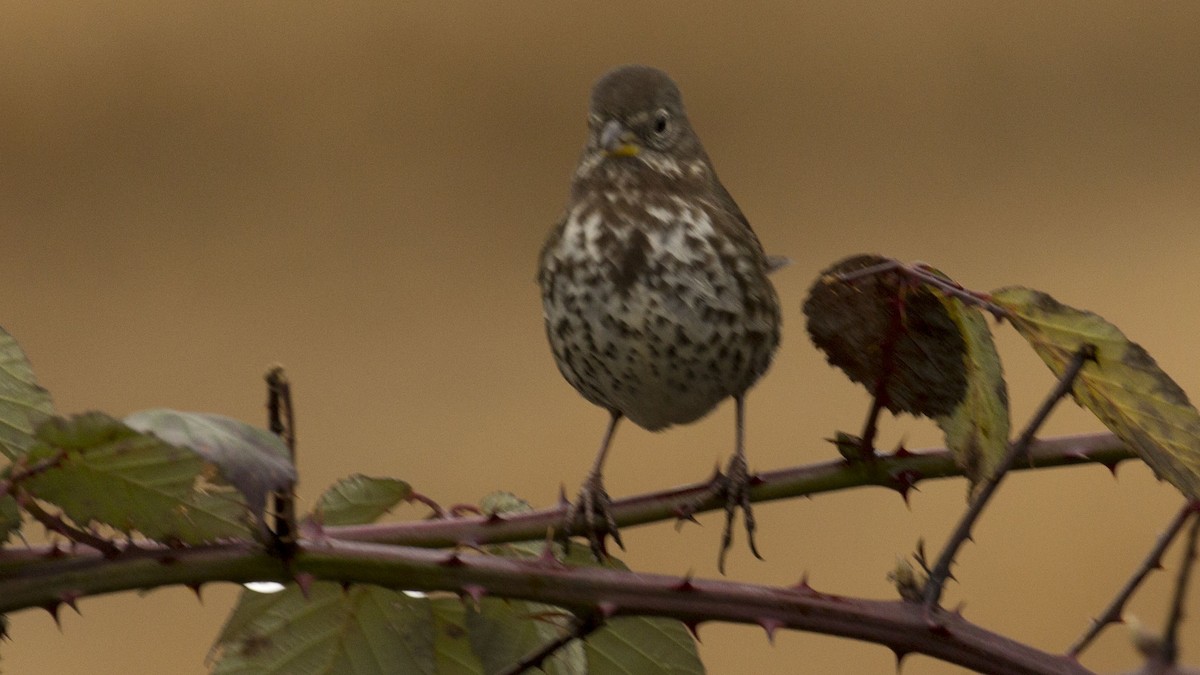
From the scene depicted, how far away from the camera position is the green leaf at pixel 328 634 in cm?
63

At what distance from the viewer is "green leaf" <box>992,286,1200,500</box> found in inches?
22.7

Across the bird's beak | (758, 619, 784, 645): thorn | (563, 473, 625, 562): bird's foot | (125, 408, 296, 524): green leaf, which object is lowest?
(563, 473, 625, 562): bird's foot

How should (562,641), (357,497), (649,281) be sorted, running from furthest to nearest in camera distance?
(649,281) < (357,497) < (562,641)

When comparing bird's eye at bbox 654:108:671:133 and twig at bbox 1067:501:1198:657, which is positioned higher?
bird's eye at bbox 654:108:671:133

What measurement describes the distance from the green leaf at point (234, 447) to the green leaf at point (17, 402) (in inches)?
4.5

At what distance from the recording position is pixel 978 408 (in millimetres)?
617

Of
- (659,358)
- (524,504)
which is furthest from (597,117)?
(524,504)

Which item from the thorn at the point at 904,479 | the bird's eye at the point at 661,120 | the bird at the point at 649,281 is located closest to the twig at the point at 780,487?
the thorn at the point at 904,479

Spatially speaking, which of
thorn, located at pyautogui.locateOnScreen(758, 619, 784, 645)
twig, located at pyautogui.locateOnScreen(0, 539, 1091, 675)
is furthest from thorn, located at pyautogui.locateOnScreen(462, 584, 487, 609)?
thorn, located at pyautogui.locateOnScreen(758, 619, 784, 645)

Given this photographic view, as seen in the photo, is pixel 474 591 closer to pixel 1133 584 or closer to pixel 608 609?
pixel 608 609

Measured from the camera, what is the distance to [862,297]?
2.24 feet

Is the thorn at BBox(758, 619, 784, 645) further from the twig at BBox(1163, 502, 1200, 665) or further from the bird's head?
the bird's head

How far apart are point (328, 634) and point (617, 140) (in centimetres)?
51

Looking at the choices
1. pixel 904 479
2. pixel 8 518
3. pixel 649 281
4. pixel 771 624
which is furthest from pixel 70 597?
pixel 649 281
